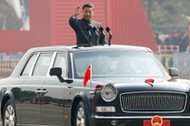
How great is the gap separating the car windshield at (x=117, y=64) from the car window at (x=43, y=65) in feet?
2.19

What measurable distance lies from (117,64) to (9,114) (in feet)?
7.32

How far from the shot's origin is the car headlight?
11.4m

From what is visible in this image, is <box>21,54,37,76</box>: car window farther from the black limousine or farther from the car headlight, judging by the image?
the car headlight

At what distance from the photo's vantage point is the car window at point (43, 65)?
13.5 m

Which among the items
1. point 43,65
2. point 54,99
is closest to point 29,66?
point 43,65

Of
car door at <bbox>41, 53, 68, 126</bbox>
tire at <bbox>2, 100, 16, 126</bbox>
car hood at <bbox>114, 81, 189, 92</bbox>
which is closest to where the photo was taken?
car hood at <bbox>114, 81, 189, 92</bbox>

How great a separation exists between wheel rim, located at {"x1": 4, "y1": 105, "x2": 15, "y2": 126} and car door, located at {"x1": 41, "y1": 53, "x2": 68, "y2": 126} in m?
1.09

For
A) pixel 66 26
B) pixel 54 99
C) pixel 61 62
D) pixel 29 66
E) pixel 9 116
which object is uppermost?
pixel 61 62

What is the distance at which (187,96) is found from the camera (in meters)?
11.8

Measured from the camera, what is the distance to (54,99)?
12742mm

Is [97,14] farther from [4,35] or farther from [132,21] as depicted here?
[4,35]

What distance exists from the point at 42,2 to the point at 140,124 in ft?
212

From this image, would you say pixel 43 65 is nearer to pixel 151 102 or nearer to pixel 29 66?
pixel 29 66

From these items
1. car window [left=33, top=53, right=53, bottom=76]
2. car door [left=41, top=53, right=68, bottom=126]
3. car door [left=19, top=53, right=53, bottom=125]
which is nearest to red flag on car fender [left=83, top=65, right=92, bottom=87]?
car door [left=41, top=53, right=68, bottom=126]
